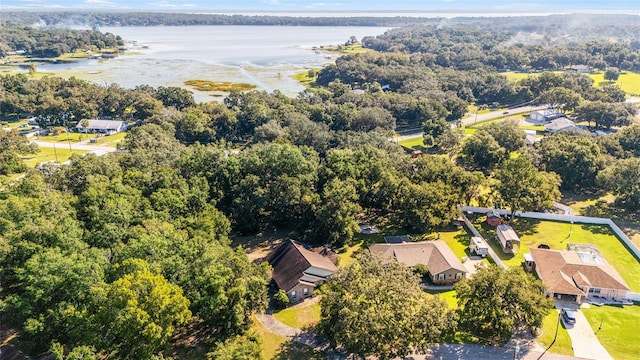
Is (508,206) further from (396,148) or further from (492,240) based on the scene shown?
(396,148)

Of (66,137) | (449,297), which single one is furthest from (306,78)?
(449,297)

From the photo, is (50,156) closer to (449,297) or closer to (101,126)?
(101,126)

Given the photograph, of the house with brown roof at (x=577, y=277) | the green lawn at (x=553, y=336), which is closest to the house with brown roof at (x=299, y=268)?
→ the green lawn at (x=553, y=336)

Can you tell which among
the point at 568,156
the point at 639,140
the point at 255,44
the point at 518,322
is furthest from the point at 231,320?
the point at 255,44

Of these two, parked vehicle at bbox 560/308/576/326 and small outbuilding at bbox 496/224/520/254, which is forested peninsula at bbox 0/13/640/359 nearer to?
parked vehicle at bbox 560/308/576/326

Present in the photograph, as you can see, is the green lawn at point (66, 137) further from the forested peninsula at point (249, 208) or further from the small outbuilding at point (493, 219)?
the small outbuilding at point (493, 219)

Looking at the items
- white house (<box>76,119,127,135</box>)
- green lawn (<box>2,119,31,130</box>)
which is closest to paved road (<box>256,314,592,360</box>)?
white house (<box>76,119,127,135</box>)
